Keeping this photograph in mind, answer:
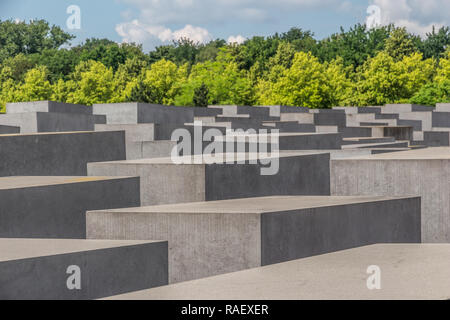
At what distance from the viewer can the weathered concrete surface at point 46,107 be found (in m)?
22.2

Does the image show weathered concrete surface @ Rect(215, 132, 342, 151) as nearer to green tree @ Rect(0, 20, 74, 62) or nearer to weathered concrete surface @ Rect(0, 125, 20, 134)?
weathered concrete surface @ Rect(0, 125, 20, 134)

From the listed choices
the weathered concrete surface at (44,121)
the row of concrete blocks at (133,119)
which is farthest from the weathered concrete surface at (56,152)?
the weathered concrete surface at (44,121)

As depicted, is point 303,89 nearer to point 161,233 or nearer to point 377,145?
point 377,145

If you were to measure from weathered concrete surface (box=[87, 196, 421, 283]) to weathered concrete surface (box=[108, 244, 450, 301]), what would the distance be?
1.66 metres

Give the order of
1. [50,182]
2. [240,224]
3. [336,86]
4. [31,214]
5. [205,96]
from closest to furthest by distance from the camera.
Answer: [240,224] < [31,214] < [50,182] < [205,96] < [336,86]

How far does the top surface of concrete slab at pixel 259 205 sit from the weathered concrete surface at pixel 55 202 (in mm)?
1224

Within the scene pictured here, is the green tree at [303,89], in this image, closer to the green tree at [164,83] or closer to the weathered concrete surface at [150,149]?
the green tree at [164,83]

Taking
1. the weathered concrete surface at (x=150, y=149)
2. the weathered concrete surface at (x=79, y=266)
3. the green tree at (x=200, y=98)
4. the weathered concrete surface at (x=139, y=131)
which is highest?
the green tree at (x=200, y=98)

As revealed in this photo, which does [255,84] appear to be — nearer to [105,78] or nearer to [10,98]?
[105,78]

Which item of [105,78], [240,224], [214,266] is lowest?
[214,266]

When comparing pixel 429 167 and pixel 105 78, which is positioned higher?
pixel 105 78

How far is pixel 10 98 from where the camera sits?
2003 inches
